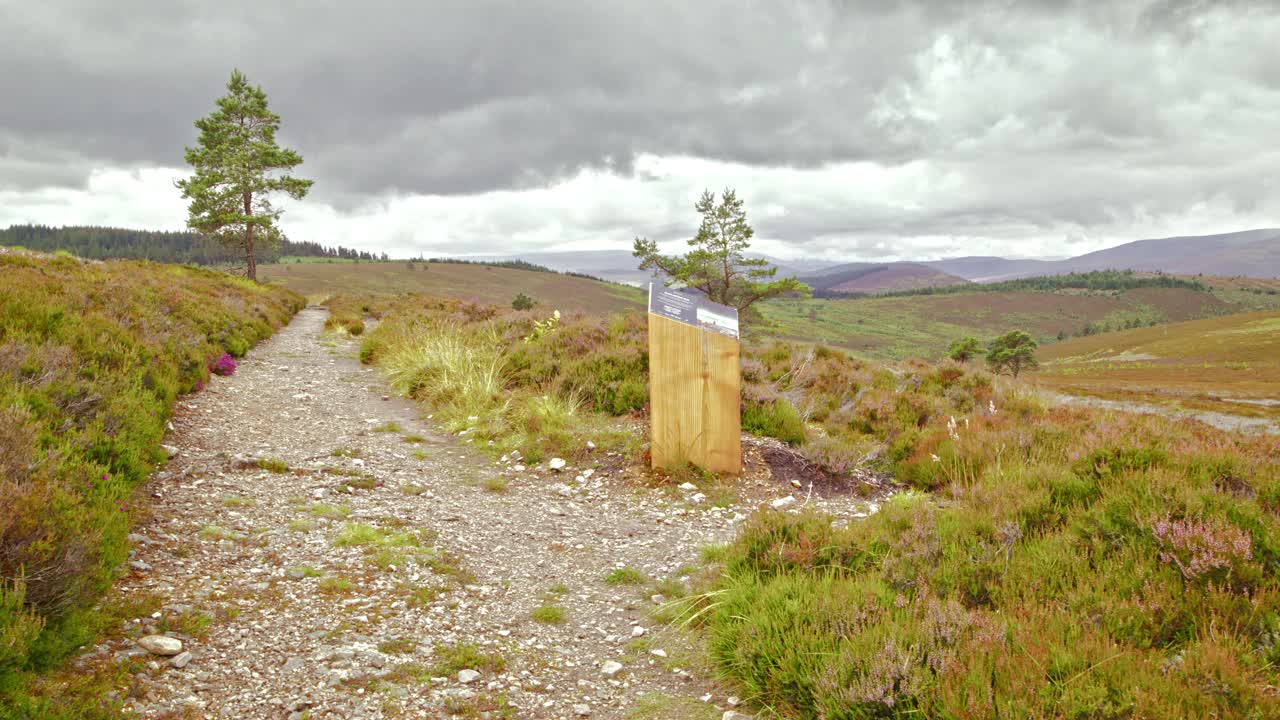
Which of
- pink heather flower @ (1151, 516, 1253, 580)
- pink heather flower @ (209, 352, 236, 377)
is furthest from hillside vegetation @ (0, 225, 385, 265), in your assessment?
pink heather flower @ (1151, 516, 1253, 580)

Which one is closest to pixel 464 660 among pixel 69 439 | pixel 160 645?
pixel 160 645

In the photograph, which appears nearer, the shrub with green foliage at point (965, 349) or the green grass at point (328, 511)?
the green grass at point (328, 511)

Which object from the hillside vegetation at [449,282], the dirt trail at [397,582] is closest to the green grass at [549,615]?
the dirt trail at [397,582]

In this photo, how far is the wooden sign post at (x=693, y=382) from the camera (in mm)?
6594

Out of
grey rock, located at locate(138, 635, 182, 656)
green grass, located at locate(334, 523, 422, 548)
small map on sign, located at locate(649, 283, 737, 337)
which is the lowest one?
green grass, located at locate(334, 523, 422, 548)

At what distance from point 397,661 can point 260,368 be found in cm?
1222

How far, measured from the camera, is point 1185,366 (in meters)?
89.6

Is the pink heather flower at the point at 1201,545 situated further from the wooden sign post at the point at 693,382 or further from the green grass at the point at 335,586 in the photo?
the green grass at the point at 335,586

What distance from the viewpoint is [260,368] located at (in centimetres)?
1331

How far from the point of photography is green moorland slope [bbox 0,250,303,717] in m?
2.86

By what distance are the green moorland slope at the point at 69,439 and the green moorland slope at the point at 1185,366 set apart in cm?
5216

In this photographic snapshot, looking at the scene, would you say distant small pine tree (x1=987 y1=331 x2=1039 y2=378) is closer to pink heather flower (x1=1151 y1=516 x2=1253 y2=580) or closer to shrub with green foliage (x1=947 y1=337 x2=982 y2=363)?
shrub with green foliage (x1=947 y1=337 x2=982 y2=363)

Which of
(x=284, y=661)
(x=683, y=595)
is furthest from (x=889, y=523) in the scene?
(x=284, y=661)

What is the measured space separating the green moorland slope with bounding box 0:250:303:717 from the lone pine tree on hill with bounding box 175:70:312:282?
29.1 m
